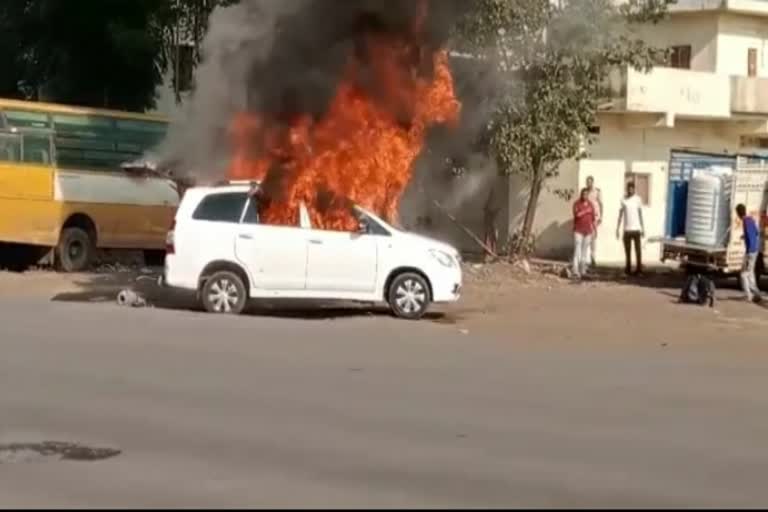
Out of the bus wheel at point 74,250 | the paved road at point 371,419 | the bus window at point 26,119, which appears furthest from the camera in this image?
the bus wheel at point 74,250

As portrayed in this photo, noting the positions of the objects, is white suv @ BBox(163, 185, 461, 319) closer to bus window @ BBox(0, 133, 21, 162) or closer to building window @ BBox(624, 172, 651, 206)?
bus window @ BBox(0, 133, 21, 162)

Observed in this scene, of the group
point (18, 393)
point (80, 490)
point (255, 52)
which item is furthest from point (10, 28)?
point (80, 490)

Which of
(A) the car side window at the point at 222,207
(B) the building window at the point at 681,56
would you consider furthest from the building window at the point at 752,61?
(A) the car side window at the point at 222,207

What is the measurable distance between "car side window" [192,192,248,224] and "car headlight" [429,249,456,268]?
263 centimetres

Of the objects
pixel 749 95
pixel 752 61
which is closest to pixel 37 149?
pixel 749 95

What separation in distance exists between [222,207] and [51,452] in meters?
9.11

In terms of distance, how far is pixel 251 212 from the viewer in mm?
17328

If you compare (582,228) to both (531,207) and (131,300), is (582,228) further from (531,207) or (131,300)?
(131,300)

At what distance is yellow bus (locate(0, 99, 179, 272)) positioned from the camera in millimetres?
23281

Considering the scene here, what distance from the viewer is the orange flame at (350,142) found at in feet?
57.6

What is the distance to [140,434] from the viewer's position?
29.5ft

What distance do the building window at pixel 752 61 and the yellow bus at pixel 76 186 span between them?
17975mm

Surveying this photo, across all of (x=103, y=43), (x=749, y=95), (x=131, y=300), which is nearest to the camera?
(x=131, y=300)

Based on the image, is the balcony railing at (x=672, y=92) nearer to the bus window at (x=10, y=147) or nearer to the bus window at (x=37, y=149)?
the bus window at (x=37, y=149)
